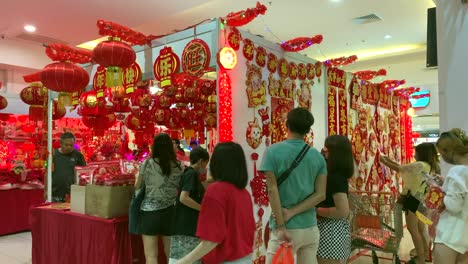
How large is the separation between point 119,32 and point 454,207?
142 inches

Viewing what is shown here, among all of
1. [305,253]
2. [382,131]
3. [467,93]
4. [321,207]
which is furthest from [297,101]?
[382,131]

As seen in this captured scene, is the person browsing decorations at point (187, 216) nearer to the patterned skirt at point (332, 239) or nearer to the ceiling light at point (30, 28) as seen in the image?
the patterned skirt at point (332, 239)

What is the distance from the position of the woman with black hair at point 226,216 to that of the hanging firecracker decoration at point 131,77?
3.14 m

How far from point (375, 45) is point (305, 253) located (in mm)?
7741

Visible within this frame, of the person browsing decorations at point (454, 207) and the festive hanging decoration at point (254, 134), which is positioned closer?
the person browsing decorations at point (454, 207)

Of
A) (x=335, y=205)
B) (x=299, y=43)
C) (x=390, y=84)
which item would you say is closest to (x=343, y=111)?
(x=299, y=43)

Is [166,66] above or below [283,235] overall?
above

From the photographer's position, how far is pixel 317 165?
2396mm

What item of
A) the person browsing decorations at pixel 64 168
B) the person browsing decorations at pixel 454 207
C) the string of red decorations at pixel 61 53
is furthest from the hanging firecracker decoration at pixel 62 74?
the person browsing decorations at pixel 454 207

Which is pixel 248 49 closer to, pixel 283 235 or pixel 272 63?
pixel 272 63

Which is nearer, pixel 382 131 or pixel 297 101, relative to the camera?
pixel 297 101

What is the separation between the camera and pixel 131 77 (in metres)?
4.94

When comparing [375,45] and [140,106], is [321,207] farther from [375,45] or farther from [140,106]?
[375,45]

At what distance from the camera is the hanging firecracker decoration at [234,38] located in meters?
3.90
